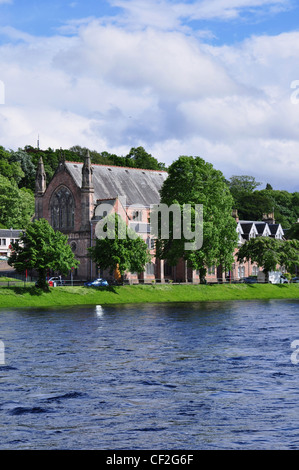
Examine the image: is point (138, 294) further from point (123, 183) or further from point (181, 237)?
point (123, 183)

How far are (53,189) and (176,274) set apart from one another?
26.5 metres

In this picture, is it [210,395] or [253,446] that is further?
[210,395]

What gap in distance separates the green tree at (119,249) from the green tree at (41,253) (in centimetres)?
705

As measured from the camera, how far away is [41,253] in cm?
8519

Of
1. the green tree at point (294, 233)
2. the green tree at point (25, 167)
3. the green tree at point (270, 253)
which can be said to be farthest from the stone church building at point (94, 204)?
the green tree at point (25, 167)

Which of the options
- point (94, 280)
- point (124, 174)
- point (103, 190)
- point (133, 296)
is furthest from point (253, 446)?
point (124, 174)

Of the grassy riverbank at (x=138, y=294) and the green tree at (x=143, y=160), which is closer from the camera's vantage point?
the grassy riverbank at (x=138, y=294)

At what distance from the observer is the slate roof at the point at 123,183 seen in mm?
118481

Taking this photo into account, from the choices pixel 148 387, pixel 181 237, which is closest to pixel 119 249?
pixel 181 237

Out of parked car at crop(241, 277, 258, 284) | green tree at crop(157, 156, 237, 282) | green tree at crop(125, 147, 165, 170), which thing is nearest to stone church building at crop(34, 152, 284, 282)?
parked car at crop(241, 277, 258, 284)

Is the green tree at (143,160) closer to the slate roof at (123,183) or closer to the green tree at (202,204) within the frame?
the slate roof at (123,183)

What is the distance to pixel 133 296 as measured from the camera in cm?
9200
